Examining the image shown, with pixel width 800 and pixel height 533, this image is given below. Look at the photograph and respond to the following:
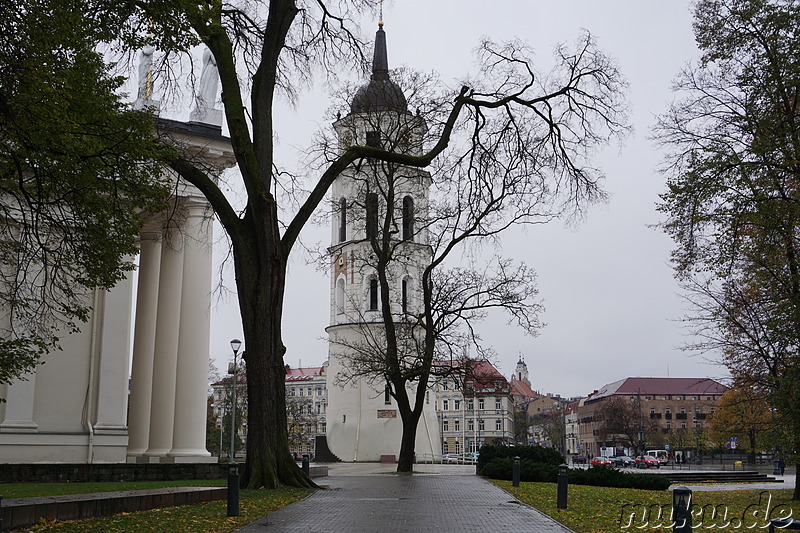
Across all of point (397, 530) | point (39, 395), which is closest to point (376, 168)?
point (39, 395)

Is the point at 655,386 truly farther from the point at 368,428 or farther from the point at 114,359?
the point at 114,359

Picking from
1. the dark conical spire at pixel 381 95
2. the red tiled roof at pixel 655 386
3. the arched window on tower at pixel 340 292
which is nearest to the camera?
the dark conical spire at pixel 381 95

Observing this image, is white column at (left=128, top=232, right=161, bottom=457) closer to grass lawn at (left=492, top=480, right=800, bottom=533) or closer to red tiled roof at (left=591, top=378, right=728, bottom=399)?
grass lawn at (left=492, top=480, right=800, bottom=533)

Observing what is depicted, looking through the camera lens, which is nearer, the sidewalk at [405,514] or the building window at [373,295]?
the sidewalk at [405,514]

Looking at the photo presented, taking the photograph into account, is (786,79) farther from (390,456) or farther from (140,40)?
(390,456)

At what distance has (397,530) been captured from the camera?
39.5ft

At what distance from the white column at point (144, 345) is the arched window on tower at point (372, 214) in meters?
9.16

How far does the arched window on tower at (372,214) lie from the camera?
123ft

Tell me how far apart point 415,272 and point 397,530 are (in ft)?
206

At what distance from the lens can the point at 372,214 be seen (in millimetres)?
37438

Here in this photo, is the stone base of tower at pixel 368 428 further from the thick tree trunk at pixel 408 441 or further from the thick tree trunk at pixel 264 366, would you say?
the thick tree trunk at pixel 264 366

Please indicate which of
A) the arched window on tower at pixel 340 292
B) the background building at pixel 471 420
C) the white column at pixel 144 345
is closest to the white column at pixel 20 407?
the white column at pixel 144 345

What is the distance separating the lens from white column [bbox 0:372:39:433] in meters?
27.2

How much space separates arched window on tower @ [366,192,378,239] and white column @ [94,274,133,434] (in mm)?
11670
